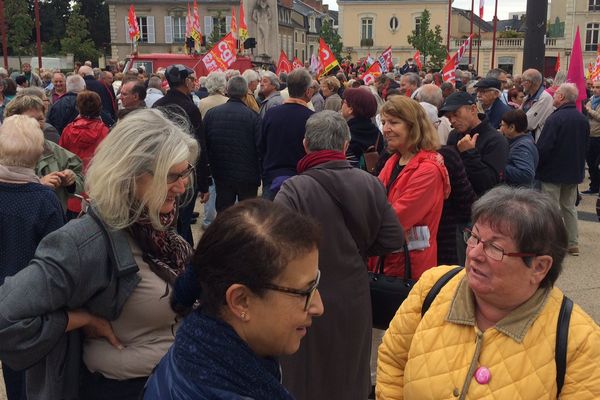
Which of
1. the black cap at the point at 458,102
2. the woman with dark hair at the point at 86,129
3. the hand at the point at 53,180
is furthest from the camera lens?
the woman with dark hair at the point at 86,129

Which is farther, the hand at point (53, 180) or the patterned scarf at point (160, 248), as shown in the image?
the hand at point (53, 180)

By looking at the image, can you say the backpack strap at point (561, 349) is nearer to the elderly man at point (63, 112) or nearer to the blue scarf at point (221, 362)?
the blue scarf at point (221, 362)

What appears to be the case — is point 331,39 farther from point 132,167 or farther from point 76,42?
point 132,167

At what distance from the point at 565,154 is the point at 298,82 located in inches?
123

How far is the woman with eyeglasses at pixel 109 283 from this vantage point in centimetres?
200

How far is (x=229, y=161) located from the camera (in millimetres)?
6523

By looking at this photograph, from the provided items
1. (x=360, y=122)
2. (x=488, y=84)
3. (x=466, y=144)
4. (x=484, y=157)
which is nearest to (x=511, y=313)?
(x=466, y=144)

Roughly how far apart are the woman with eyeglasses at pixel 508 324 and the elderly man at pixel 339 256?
A: 913 mm

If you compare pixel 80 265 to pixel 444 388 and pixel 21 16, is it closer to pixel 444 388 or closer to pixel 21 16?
pixel 444 388

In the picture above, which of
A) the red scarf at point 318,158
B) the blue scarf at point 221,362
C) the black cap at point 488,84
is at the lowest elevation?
the blue scarf at point 221,362

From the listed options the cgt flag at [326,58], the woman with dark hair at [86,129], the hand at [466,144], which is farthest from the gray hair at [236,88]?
the cgt flag at [326,58]

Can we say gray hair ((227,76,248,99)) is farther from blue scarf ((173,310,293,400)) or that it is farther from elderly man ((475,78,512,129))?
blue scarf ((173,310,293,400))

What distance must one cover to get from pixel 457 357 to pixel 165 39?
66977 mm

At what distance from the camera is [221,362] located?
137cm
